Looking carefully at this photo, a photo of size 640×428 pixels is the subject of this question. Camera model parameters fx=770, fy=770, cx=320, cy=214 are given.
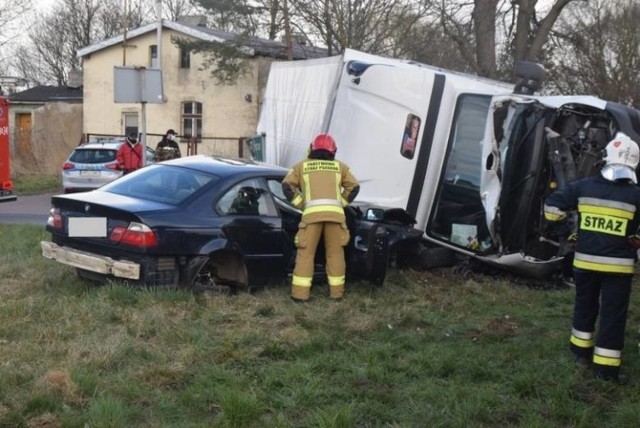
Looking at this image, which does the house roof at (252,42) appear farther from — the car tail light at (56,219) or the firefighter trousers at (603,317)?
the firefighter trousers at (603,317)

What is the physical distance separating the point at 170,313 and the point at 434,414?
271 cm

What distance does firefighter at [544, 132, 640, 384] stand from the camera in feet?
16.5

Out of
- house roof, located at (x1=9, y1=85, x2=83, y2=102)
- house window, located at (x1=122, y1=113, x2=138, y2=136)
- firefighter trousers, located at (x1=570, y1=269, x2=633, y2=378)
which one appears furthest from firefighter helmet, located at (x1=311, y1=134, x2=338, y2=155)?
house roof, located at (x1=9, y1=85, x2=83, y2=102)

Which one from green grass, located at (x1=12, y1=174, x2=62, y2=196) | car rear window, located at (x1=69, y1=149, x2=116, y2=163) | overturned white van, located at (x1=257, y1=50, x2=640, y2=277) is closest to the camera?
overturned white van, located at (x1=257, y1=50, x2=640, y2=277)

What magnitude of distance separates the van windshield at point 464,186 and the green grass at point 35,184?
15212mm

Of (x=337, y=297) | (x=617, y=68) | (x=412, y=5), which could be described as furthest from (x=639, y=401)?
(x=617, y=68)

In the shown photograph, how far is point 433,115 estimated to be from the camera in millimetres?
8547

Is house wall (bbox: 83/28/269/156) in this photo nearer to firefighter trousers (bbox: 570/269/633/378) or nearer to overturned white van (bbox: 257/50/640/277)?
overturned white van (bbox: 257/50/640/277)

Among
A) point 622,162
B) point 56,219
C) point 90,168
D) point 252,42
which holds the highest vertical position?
point 252,42

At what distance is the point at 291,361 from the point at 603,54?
21.7m

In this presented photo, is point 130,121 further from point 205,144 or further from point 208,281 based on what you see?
point 208,281

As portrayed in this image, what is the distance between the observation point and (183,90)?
31859 mm

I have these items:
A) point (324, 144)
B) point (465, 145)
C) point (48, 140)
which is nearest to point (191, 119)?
point (48, 140)

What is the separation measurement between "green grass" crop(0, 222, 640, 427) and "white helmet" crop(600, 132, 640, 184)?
1.33 meters
